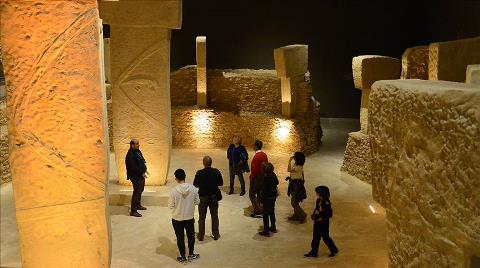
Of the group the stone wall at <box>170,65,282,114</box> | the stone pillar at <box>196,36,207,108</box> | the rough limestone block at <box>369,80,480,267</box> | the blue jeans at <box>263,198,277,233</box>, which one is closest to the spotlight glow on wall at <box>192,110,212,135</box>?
the stone pillar at <box>196,36,207,108</box>

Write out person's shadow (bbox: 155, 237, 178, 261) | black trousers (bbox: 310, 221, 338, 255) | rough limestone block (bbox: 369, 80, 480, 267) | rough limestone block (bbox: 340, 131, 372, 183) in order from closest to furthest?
1. rough limestone block (bbox: 369, 80, 480, 267)
2. black trousers (bbox: 310, 221, 338, 255)
3. person's shadow (bbox: 155, 237, 178, 261)
4. rough limestone block (bbox: 340, 131, 372, 183)

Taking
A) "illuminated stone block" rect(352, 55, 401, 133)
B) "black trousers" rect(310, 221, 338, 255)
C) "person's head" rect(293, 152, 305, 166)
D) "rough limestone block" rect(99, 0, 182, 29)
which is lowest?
"black trousers" rect(310, 221, 338, 255)

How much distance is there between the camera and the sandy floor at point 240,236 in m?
6.45

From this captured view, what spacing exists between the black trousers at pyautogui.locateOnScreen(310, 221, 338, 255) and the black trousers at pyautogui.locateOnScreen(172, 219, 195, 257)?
151 centimetres

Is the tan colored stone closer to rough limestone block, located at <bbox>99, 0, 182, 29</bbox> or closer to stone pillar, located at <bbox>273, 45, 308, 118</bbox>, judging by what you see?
stone pillar, located at <bbox>273, 45, 308, 118</bbox>

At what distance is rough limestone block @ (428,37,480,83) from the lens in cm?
725

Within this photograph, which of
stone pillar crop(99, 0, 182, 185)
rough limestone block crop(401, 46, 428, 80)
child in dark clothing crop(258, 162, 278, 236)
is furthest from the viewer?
rough limestone block crop(401, 46, 428, 80)

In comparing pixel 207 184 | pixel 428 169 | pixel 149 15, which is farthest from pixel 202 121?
pixel 428 169

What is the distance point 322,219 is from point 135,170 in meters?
3.00

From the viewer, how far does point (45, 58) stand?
368 centimetres

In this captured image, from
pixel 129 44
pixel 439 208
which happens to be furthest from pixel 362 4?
pixel 439 208

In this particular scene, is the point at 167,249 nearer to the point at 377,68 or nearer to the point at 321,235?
the point at 321,235

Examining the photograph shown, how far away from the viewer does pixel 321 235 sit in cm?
648

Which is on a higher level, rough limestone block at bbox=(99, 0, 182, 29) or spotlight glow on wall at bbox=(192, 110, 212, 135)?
rough limestone block at bbox=(99, 0, 182, 29)
